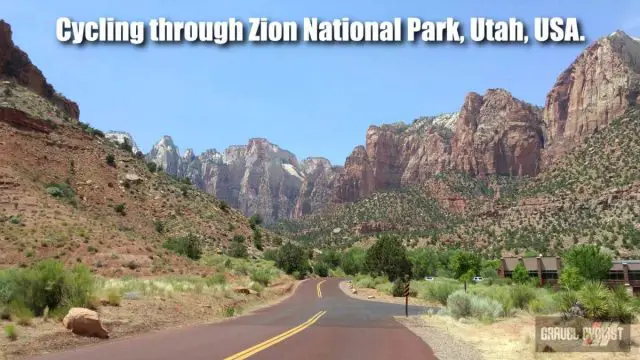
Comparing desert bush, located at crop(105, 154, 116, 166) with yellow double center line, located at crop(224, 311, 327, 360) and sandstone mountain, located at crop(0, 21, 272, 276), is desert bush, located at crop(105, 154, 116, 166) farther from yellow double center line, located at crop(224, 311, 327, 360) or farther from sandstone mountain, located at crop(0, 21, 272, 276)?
yellow double center line, located at crop(224, 311, 327, 360)

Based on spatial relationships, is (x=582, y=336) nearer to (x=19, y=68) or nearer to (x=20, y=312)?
(x=20, y=312)

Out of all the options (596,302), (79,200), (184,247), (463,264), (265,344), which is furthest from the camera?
(463,264)

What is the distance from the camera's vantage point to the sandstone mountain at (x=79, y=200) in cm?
3856

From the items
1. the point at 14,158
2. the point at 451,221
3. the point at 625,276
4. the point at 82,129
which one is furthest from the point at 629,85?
the point at 14,158

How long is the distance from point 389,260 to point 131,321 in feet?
153

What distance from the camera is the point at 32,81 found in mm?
72188

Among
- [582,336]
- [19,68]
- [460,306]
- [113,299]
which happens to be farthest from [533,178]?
[113,299]

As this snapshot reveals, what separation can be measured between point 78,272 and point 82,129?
5728 centimetres

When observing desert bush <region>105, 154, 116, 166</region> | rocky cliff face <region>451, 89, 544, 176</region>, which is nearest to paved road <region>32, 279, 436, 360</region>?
desert bush <region>105, 154, 116, 166</region>

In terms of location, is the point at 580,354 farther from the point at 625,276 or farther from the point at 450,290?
Answer: the point at 625,276

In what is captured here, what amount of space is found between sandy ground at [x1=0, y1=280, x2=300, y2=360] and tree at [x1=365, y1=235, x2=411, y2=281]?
1245 inches

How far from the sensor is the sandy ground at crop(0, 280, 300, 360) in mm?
12383

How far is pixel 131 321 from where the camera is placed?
17188 millimetres

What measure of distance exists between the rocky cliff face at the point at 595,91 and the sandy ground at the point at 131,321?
12694cm
